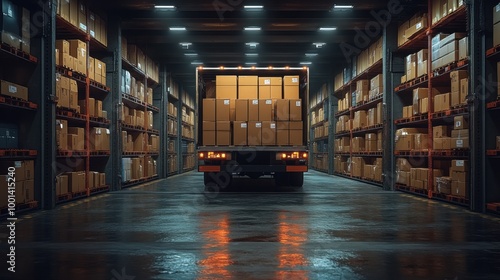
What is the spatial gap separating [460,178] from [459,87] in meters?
1.79

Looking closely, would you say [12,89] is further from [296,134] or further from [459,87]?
[459,87]

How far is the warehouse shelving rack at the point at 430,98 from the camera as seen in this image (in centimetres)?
1004

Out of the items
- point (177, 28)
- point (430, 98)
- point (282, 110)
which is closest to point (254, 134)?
point (282, 110)

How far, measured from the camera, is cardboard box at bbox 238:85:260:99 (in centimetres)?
1333

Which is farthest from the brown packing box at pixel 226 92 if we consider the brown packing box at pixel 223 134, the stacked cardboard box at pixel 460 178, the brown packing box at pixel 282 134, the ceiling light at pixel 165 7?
the stacked cardboard box at pixel 460 178

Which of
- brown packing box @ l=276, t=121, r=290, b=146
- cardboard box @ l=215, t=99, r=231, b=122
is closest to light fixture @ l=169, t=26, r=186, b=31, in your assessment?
cardboard box @ l=215, t=99, r=231, b=122

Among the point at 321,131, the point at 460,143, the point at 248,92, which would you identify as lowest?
the point at 460,143

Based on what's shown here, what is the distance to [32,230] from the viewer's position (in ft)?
22.6

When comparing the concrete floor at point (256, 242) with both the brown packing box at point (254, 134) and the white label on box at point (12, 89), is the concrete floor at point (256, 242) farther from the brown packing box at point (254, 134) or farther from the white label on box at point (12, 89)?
the brown packing box at point (254, 134)

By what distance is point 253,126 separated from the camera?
12938 mm

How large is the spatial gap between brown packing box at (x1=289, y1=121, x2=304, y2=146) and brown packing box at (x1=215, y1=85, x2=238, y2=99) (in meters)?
1.71

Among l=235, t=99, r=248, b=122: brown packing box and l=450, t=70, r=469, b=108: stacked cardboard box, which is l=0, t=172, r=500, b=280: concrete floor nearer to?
l=450, t=70, r=469, b=108: stacked cardboard box

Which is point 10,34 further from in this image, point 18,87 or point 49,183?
point 49,183

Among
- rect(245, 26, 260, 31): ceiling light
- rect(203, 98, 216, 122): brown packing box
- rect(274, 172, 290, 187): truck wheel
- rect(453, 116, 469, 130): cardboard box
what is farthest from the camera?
rect(245, 26, 260, 31): ceiling light
